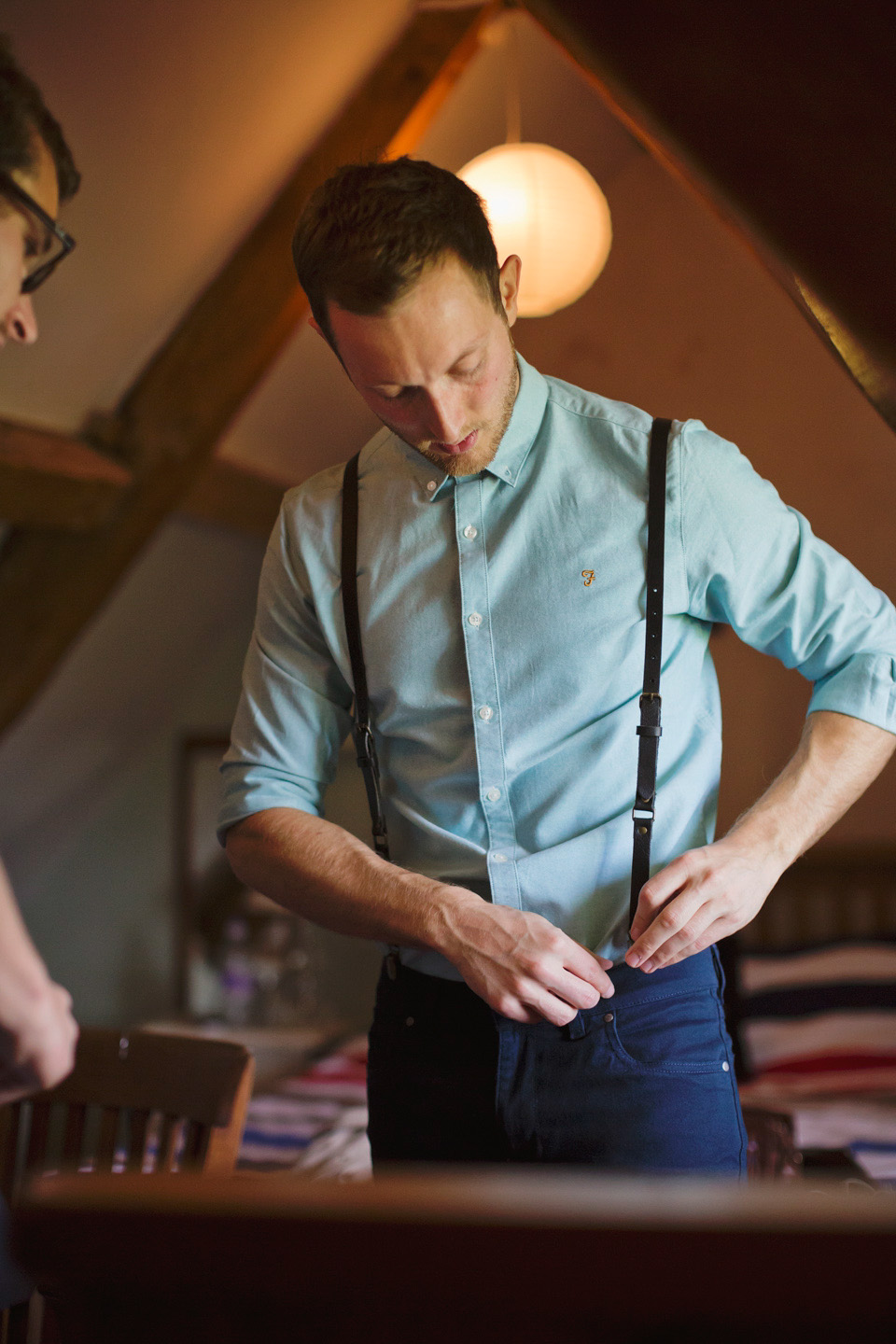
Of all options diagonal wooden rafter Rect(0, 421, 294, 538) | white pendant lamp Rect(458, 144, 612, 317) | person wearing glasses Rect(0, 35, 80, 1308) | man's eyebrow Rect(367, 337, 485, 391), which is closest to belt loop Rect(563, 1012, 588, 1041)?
person wearing glasses Rect(0, 35, 80, 1308)

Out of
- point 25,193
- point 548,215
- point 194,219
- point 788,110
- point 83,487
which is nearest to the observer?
point 788,110

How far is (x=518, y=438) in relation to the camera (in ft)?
2.76

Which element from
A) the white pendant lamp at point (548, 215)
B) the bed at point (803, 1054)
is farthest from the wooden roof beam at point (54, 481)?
the bed at point (803, 1054)

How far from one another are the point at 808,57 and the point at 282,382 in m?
1.88

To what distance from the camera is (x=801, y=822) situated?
761 millimetres

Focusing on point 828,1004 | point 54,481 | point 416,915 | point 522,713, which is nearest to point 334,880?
point 416,915

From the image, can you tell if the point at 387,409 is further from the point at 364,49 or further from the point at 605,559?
the point at 364,49

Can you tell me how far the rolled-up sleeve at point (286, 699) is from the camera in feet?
2.89

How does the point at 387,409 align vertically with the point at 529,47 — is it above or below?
below

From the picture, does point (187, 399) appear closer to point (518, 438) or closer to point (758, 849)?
point (518, 438)

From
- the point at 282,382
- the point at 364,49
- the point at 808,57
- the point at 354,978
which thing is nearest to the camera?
the point at 808,57

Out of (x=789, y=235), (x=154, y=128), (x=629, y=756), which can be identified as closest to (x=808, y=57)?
(x=789, y=235)

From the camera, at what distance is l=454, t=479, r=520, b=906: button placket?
0.80 meters

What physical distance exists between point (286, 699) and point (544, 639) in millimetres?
228
